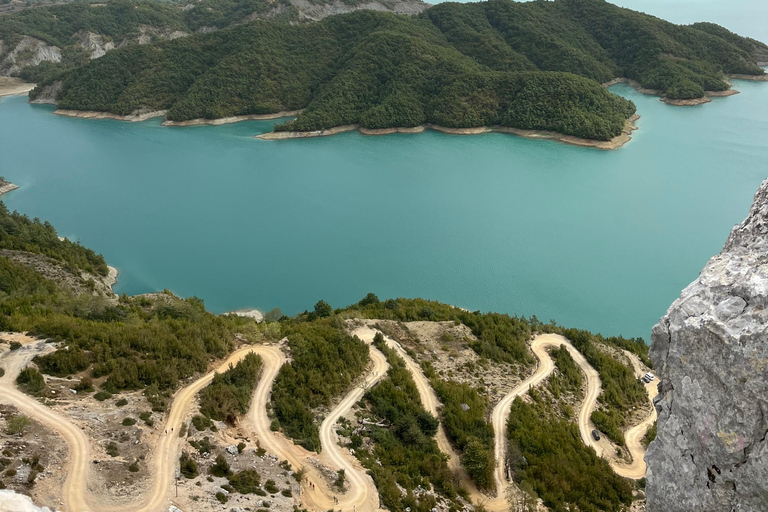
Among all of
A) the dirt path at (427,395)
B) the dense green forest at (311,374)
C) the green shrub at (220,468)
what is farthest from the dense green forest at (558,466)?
the green shrub at (220,468)

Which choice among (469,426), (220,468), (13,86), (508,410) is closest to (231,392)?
(220,468)

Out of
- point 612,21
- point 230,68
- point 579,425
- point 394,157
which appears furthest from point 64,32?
point 579,425

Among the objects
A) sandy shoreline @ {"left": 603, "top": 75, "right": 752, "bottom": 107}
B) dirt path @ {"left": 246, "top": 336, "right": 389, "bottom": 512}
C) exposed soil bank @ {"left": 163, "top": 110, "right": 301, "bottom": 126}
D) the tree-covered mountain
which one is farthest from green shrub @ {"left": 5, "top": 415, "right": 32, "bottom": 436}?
the tree-covered mountain

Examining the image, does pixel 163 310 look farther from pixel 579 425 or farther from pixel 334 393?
pixel 579 425

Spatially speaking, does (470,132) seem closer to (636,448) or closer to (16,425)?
(636,448)

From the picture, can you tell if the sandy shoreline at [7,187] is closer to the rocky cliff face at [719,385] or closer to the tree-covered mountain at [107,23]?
the rocky cliff face at [719,385]

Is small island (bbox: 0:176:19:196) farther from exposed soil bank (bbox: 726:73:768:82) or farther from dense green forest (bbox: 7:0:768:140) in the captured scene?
exposed soil bank (bbox: 726:73:768:82)
